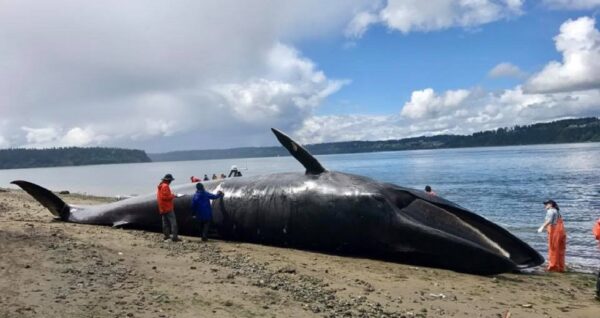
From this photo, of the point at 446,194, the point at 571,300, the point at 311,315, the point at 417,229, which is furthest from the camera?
the point at 446,194

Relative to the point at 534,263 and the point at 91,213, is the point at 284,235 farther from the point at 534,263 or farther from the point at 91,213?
the point at 91,213

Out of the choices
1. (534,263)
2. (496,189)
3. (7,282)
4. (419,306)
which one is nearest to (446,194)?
(496,189)

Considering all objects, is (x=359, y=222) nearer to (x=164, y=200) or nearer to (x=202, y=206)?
(x=202, y=206)

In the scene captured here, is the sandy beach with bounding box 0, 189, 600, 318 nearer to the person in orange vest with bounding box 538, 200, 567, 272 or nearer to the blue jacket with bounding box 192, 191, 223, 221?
the blue jacket with bounding box 192, 191, 223, 221

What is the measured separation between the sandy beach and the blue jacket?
936 millimetres

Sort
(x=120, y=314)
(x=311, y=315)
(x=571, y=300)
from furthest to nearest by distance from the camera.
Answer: (x=571, y=300) < (x=311, y=315) < (x=120, y=314)

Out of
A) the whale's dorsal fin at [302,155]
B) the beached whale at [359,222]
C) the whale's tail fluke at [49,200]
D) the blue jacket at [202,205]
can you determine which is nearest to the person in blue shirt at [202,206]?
the blue jacket at [202,205]

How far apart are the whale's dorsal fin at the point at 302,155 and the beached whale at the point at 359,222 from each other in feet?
0.07

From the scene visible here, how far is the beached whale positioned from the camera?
10.4 meters

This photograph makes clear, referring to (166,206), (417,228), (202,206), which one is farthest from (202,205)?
(417,228)

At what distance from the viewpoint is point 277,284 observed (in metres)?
8.13

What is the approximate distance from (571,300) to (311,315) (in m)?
5.38

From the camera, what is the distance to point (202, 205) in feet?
41.4

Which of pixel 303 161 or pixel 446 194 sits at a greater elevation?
pixel 303 161
